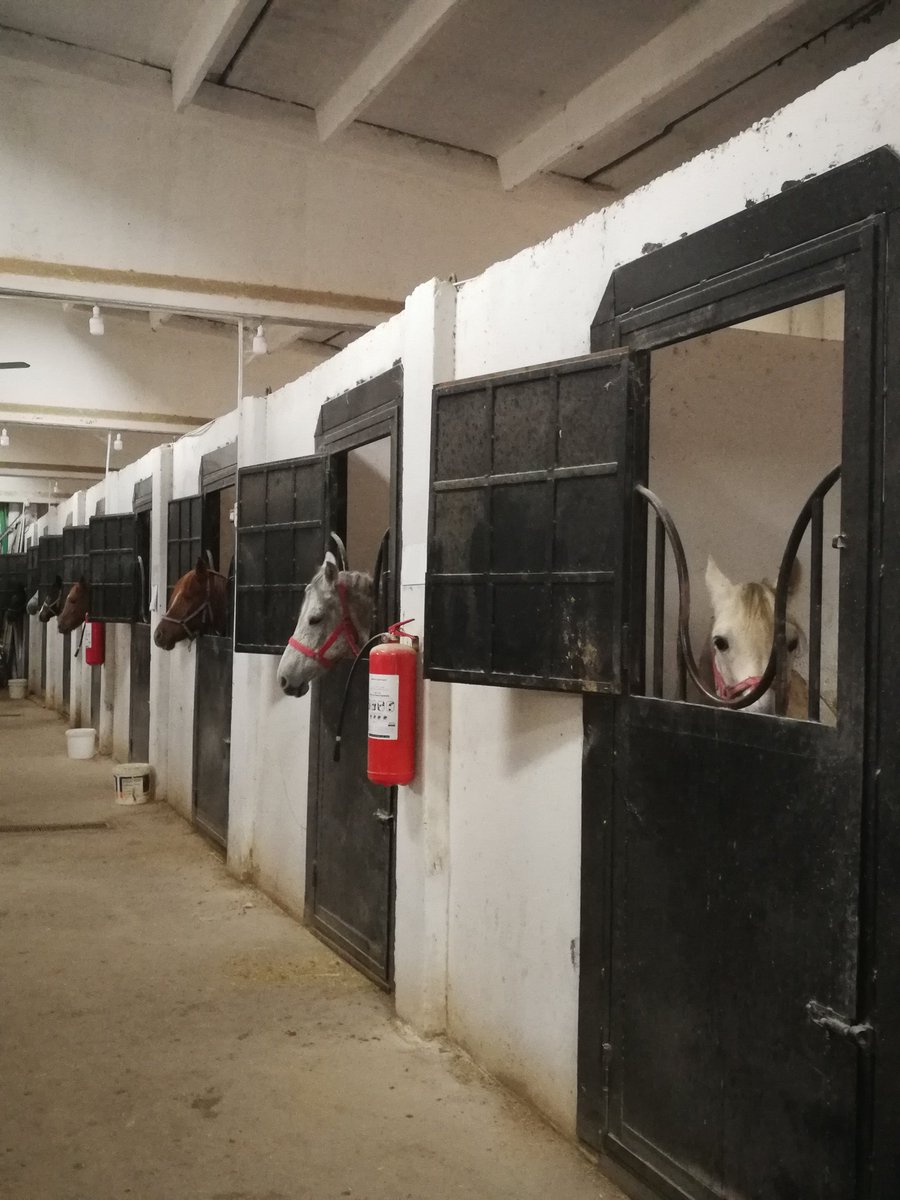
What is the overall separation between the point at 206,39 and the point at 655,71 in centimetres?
163

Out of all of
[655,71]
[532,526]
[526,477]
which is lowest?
[532,526]

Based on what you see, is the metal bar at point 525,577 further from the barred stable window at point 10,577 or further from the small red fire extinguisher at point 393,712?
the barred stable window at point 10,577

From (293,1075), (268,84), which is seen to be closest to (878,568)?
(293,1075)

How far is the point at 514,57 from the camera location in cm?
366

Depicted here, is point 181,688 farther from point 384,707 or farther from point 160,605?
point 384,707

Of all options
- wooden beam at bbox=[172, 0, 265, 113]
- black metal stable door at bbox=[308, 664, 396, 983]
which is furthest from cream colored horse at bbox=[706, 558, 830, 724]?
wooden beam at bbox=[172, 0, 265, 113]

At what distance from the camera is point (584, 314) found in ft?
8.13

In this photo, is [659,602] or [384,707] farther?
[384,707]

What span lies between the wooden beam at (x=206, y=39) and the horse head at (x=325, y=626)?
→ 1873 mm

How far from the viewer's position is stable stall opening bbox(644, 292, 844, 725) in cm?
294

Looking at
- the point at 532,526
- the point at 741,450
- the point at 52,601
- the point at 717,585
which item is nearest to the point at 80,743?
the point at 52,601

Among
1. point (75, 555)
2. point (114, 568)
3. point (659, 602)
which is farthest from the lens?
point (75, 555)

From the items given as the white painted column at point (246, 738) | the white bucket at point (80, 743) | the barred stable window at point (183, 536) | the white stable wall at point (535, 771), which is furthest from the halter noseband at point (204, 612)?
the white bucket at point (80, 743)

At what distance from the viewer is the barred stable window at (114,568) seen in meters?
7.50
